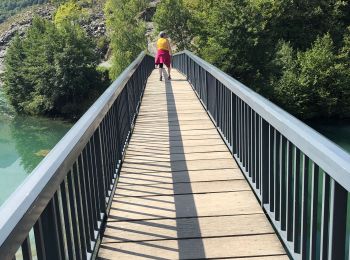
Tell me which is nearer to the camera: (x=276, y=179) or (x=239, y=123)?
(x=276, y=179)

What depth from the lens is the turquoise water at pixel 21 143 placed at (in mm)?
34053

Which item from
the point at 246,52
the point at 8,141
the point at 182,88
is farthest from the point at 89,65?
the point at 182,88

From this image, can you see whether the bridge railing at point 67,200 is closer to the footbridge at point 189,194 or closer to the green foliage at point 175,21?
the footbridge at point 189,194

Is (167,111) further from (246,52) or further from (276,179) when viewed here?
(246,52)

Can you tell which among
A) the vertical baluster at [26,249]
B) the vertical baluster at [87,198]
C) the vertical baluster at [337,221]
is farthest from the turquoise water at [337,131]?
the vertical baluster at [26,249]

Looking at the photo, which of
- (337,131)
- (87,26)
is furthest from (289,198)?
(87,26)

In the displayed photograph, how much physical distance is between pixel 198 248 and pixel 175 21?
52386 millimetres

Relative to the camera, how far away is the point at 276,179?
3.75 meters

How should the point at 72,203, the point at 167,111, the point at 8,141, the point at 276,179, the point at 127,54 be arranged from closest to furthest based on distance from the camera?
the point at 72,203
the point at 276,179
the point at 167,111
the point at 8,141
the point at 127,54

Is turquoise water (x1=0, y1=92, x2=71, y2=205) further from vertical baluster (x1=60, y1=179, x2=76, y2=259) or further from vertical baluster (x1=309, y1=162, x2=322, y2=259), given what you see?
vertical baluster (x1=309, y1=162, x2=322, y2=259)

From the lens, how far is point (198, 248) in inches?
143

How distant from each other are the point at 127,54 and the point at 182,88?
41.1m

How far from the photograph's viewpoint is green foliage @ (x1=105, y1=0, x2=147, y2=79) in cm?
5447

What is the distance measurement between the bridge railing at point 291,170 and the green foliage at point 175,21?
1928 inches
